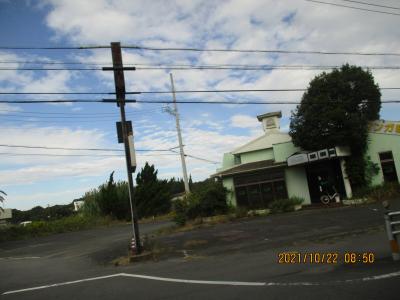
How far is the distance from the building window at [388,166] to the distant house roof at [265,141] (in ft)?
24.3

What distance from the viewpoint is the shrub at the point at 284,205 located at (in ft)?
76.7

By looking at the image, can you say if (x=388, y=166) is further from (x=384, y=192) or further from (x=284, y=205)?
(x=284, y=205)

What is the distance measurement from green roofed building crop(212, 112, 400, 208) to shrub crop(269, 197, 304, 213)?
4.08 ft

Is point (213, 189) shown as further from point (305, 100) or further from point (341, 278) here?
point (341, 278)

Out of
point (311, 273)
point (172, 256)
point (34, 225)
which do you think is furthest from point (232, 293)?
point (34, 225)

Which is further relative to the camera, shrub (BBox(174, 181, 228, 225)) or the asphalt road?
shrub (BBox(174, 181, 228, 225))

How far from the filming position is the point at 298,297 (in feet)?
18.9

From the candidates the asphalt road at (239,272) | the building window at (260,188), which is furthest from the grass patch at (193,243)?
the building window at (260,188)

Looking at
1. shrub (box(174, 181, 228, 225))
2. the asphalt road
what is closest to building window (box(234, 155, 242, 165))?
shrub (box(174, 181, 228, 225))

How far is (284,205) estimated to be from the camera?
23.4 meters

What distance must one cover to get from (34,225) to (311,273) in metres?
33.0
